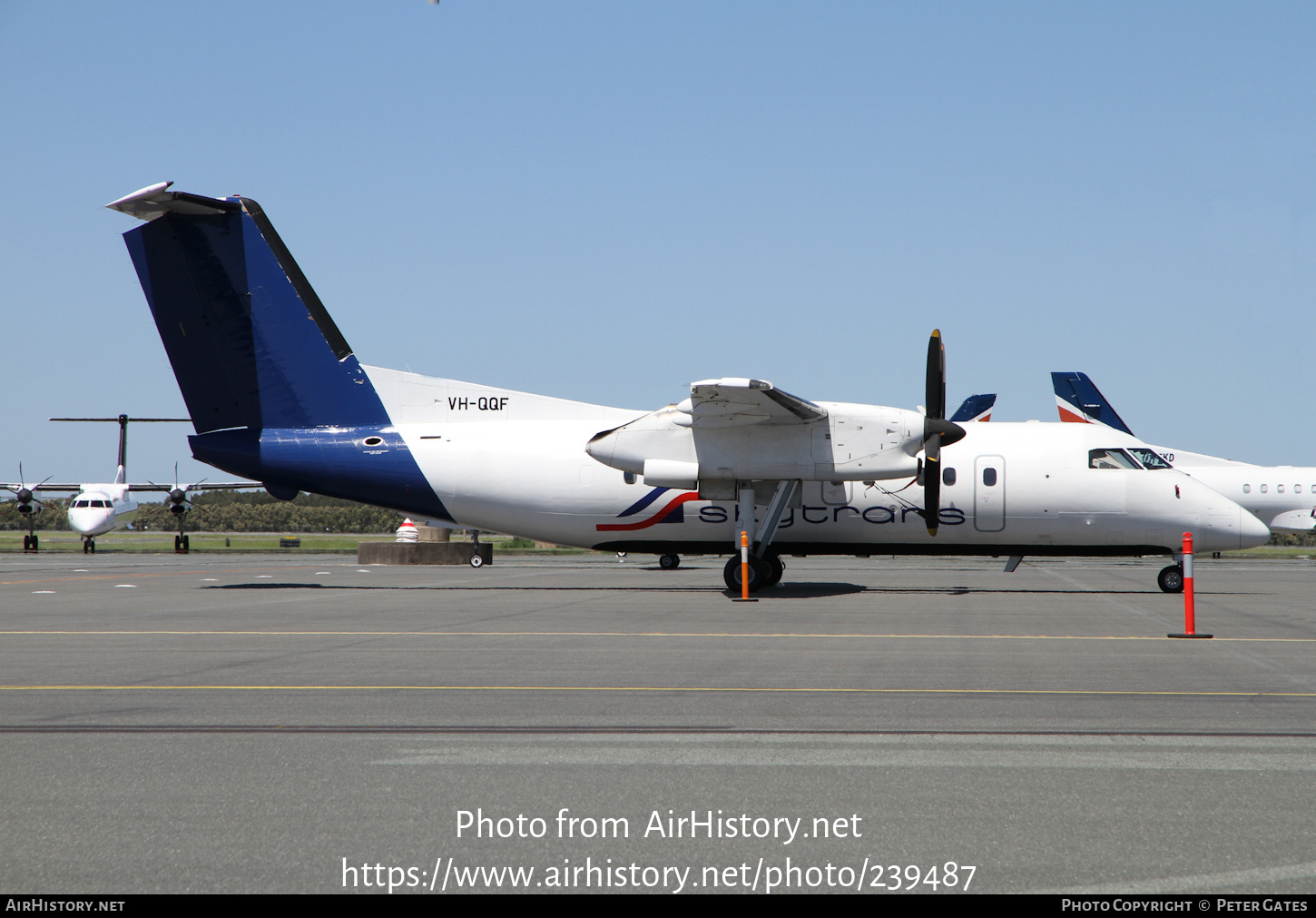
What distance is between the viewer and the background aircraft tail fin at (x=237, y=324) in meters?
19.9

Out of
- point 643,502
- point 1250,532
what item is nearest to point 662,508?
point 643,502

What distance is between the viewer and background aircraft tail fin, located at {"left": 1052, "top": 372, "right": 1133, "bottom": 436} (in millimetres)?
44938

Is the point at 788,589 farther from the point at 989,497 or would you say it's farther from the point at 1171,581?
the point at 1171,581

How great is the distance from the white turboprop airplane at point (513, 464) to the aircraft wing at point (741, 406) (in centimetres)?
67

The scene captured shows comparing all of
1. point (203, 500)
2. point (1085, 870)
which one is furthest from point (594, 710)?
point (203, 500)

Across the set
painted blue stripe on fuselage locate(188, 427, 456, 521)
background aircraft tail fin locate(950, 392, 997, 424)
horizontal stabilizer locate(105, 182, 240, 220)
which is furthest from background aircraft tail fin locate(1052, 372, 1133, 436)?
horizontal stabilizer locate(105, 182, 240, 220)

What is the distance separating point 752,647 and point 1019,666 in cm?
266

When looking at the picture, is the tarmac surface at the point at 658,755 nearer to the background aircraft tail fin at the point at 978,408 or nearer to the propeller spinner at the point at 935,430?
the propeller spinner at the point at 935,430

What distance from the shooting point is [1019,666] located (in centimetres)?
895

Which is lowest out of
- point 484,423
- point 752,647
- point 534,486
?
point 752,647

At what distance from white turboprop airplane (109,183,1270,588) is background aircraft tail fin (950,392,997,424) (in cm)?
1709

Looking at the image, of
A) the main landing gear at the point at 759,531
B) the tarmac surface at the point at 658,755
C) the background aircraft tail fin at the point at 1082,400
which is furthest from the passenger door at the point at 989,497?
the background aircraft tail fin at the point at 1082,400

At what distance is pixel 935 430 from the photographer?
60.0 feet
